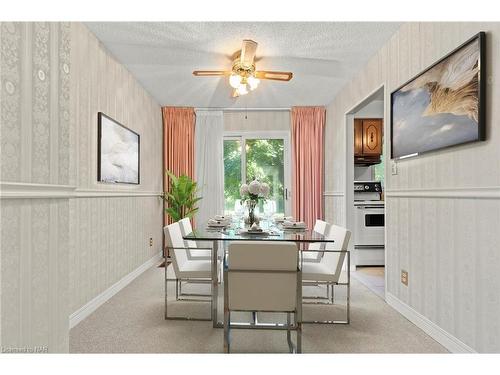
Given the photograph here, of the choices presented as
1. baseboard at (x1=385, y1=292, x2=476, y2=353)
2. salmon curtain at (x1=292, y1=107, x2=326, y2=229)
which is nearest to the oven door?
salmon curtain at (x1=292, y1=107, x2=326, y2=229)

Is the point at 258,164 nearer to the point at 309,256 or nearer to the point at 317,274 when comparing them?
the point at 309,256

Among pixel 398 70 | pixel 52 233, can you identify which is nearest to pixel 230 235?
pixel 52 233

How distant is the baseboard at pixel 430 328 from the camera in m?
2.01

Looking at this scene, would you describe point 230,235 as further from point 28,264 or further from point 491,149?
point 491,149

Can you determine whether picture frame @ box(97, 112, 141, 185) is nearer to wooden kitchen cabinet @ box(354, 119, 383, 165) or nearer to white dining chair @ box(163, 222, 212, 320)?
white dining chair @ box(163, 222, 212, 320)

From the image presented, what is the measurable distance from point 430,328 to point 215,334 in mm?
1622

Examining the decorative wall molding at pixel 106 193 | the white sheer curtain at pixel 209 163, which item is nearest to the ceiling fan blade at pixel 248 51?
the decorative wall molding at pixel 106 193

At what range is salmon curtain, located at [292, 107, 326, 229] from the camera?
5.36 meters

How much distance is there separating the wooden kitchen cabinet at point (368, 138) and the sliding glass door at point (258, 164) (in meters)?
1.23

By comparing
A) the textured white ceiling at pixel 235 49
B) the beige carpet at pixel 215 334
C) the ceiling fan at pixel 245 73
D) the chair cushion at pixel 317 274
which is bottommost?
the beige carpet at pixel 215 334

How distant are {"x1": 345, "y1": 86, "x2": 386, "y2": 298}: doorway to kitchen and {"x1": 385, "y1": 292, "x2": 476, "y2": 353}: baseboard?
433 mm

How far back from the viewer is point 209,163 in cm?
547

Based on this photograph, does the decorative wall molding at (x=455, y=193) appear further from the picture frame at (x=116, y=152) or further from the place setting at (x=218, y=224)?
the picture frame at (x=116, y=152)

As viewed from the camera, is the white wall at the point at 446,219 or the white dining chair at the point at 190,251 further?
the white dining chair at the point at 190,251
